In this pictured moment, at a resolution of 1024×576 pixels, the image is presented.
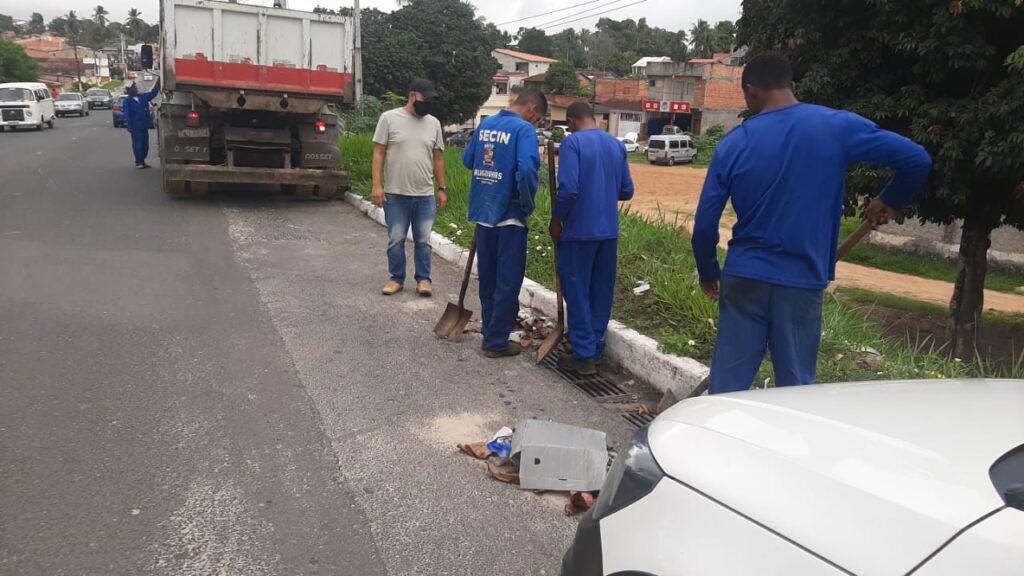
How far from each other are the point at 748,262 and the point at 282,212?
860cm

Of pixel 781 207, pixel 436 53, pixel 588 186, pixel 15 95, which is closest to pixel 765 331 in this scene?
pixel 781 207

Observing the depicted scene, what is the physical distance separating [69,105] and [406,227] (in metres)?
44.5

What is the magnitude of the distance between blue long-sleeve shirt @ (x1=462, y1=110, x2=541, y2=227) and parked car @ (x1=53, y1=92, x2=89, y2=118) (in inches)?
1801

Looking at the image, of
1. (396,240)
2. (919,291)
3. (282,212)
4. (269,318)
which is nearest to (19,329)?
(269,318)

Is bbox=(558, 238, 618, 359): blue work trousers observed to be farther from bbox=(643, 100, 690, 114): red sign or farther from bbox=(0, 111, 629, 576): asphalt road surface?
bbox=(643, 100, 690, 114): red sign

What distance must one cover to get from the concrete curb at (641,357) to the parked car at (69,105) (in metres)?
45.1

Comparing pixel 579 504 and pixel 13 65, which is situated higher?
pixel 13 65

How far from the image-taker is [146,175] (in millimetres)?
14711

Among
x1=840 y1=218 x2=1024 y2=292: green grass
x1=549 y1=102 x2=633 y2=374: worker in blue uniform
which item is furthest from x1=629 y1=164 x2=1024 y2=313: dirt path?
x1=549 y1=102 x2=633 y2=374: worker in blue uniform

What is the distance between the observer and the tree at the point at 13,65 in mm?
59281

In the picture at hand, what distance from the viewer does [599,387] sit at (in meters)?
5.05

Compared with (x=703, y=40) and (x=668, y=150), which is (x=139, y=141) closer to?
(x=668, y=150)

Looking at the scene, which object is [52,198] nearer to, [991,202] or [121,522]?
[121,522]

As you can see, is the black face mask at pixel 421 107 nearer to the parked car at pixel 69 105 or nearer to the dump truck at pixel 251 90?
the dump truck at pixel 251 90
